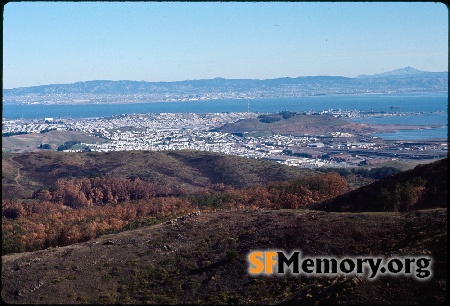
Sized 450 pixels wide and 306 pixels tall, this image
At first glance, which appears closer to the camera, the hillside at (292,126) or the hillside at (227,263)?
the hillside at (227,263)

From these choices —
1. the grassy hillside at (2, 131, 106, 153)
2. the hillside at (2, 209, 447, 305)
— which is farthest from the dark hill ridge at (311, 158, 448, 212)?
the grassy hillside at (2, 131, 106, 153)

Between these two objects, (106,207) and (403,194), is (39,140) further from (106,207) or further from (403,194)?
(403,194)

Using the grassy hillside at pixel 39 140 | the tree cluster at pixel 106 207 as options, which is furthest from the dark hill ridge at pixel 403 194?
the grassy hillside at pixel 39 140

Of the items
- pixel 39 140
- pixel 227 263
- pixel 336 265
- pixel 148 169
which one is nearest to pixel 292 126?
pixel 39 140

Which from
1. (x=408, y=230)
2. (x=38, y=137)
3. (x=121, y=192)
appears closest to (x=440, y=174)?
(x=408, y=230)

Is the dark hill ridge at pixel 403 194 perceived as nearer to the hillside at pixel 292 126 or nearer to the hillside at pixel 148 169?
the hillside at pixel 148 169

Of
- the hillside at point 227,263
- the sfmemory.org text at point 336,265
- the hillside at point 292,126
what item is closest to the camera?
the hillside at point 227,263
